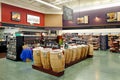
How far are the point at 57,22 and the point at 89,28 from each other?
4320 mm

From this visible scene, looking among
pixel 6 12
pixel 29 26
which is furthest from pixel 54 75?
pixel 29 26

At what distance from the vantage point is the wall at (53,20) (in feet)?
48.7

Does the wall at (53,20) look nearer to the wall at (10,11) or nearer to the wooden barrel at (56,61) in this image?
the wall at (10,11)

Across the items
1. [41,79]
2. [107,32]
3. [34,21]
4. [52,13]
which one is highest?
[52,13]

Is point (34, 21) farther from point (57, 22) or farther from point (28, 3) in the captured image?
point (57, 22)

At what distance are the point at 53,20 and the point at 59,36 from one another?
6.28 metres

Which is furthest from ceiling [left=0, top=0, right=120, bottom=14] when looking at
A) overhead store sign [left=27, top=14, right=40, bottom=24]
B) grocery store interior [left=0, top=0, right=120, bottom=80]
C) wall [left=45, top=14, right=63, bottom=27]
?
overhead store sign [left=27, top=14, right=40, bottom=24]

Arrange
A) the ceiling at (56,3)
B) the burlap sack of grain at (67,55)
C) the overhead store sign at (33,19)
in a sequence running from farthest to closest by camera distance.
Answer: the overhead store sign at (33,19)
the ceiling at (56,3)
the burlap sack of grain at (67,55)

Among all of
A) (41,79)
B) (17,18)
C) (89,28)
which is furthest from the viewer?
(89,28)

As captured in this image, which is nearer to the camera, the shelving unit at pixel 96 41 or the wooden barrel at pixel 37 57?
the wooden barrel at pixel 37 57

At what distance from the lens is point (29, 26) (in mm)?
12664

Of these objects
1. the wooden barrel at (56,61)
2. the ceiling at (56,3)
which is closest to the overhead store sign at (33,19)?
the ceiling at (56,3)

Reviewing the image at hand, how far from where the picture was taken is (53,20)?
1485 centimetres

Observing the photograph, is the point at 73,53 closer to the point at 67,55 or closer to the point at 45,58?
the point at 67,55
